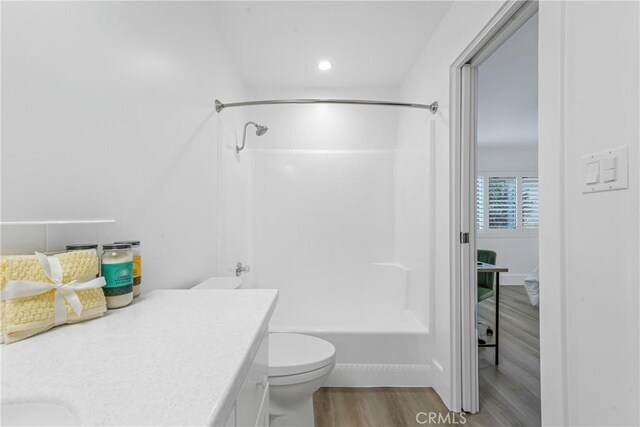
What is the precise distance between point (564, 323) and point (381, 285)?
1953 mm

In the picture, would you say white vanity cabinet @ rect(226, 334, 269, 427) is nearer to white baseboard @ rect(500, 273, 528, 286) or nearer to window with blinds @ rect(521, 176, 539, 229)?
white baseboard @ rect(500, 273, 528, 286)

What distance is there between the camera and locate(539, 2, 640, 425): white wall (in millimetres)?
778

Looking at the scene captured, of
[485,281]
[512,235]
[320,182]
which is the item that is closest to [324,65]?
[320,182]

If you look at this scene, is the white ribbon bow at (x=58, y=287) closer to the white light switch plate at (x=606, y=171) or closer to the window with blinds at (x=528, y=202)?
the white light switch plate at (x=606, y=171)

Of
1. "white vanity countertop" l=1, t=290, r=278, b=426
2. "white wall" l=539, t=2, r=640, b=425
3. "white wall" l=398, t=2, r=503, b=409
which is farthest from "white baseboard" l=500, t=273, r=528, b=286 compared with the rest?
"white vanity countertop" l=1, t=290, r=278, b=426

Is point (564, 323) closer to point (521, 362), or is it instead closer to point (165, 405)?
point (165, 405)

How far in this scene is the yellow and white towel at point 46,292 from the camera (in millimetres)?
585

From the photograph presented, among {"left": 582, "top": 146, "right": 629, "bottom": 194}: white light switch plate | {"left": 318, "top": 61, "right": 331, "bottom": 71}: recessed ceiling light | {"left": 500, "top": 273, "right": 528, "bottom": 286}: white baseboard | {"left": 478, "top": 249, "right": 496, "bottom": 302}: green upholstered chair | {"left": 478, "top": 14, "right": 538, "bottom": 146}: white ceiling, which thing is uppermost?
{"left": 478, "top": 14, "right": 538, "bottom": 146}: white ceiling

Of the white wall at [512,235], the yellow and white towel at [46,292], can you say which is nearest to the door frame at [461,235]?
the yellow and white towel at [46,292]

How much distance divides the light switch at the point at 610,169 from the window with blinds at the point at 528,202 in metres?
5.46

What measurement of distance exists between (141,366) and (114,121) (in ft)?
2.67

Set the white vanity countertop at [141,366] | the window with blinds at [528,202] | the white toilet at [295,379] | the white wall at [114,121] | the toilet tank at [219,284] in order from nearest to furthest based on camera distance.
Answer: the white vanity countertop at [141,366], the white wall at [114,121], the white toilet at [295,379], the toilet tank at [219,284], the window with blinds at [528,202]

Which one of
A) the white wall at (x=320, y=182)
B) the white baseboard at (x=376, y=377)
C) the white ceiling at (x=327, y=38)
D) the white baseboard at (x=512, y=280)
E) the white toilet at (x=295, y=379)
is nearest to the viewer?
the white toilet at (x=295, y=379)

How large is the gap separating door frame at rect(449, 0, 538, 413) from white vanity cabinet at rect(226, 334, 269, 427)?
1287 millimetres
